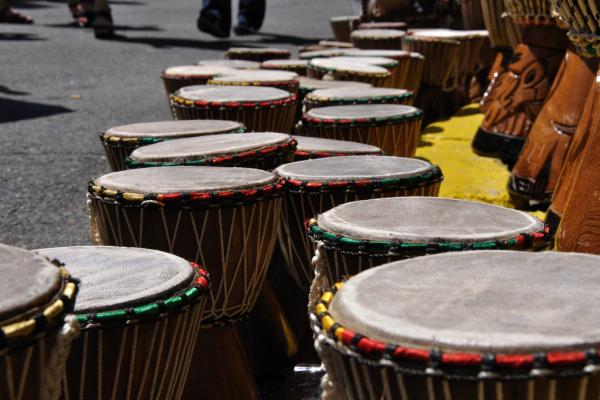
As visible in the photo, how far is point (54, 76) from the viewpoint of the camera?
5746 millimetres

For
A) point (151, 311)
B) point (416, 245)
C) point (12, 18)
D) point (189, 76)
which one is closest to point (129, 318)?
point (151, 311)

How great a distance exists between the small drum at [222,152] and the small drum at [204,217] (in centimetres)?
10

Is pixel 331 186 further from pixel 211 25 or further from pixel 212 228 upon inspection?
pixel 211 25

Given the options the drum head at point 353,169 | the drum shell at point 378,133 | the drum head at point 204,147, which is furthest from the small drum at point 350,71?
the drum head at point 353,169

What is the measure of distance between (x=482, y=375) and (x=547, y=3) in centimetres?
212

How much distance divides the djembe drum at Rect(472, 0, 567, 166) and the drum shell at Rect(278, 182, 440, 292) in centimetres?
139

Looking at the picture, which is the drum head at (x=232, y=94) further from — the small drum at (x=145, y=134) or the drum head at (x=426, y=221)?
the drum head at (x=426, y=221)

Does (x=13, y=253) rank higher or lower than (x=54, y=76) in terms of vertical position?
higher

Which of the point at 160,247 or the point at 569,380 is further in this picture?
the point at 160,247

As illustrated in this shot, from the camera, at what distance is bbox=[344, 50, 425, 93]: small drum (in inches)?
142

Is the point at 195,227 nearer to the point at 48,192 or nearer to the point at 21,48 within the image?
the point at 48,192

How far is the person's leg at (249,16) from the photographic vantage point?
870 cm

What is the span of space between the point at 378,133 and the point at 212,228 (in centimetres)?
91

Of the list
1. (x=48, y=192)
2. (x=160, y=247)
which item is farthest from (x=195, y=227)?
(x=48, y=192)
